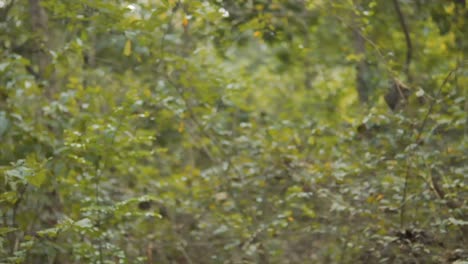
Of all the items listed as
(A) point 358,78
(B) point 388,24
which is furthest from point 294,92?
(A) point 358,78

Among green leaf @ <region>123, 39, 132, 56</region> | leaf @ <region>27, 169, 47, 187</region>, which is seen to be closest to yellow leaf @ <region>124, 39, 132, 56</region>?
green leaf @ <region>123, 39, 132, 56</region>

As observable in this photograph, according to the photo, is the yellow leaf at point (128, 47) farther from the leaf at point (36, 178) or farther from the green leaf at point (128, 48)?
the leaf at point (36, 178)

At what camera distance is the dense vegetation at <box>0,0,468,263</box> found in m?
4.29

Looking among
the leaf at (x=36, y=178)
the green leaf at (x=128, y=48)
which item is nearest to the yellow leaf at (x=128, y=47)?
the green leaf at (x=128, y=48)

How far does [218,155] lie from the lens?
249 inches

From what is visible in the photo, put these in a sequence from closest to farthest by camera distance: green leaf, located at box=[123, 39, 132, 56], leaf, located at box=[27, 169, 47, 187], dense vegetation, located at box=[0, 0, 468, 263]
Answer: leaf, located at box=[27, 169, 47, 187], dense vegetation, located at box=[0, 0, 468, 263], green leaf, located at box=[123, 39, 132, 56]

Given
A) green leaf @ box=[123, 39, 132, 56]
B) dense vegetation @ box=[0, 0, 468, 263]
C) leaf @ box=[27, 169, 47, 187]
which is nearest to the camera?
leaf @ box=[27, 169, 47, 187]

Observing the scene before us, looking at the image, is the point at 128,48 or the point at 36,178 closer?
the point at 36,178

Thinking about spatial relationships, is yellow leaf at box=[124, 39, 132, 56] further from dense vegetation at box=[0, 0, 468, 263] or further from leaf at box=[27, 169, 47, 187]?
leaf at box=[27, 169, 47, 187]

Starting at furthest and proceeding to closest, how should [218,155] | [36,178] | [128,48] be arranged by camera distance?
[218,155] < [128,48] < [36,178]

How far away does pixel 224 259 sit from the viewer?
5.03m

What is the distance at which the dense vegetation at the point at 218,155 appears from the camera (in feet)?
14.1

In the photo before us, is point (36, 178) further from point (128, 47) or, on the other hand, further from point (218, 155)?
point (218, 155)

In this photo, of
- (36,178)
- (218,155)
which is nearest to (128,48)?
(36,178)
